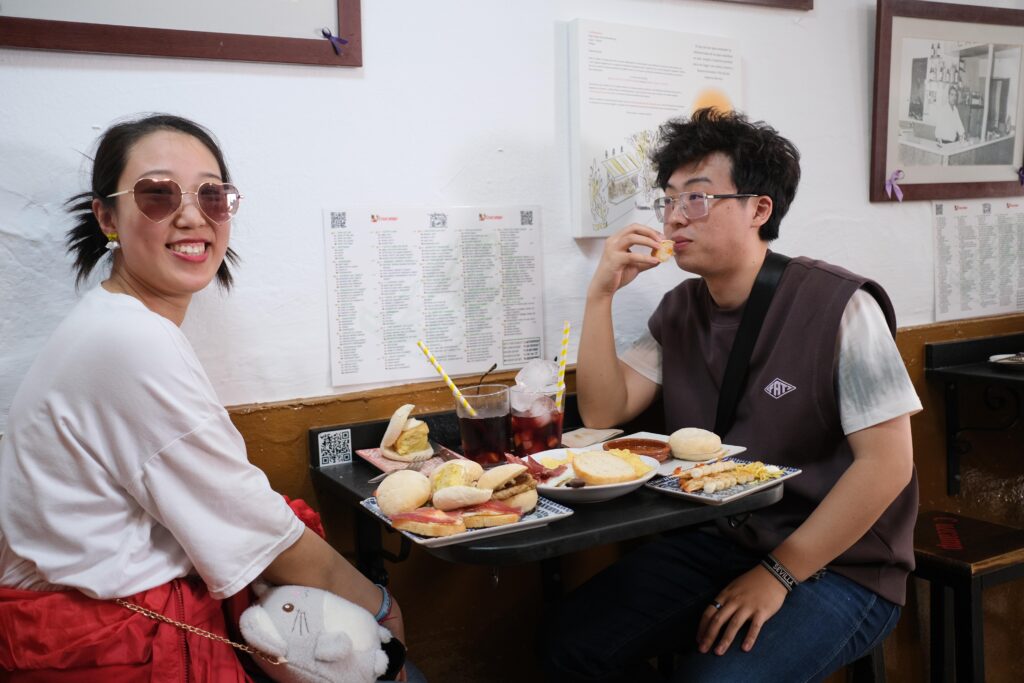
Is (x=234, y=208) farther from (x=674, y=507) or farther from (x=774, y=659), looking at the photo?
(x=774, y=659)

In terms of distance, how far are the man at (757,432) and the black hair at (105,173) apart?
40.7 inches

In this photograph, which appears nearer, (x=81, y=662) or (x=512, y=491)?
(x=81, y=662)

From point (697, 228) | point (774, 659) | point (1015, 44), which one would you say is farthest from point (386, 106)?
point (1015, 44)

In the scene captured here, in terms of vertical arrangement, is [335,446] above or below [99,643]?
above

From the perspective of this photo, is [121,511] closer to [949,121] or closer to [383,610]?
[383,610]

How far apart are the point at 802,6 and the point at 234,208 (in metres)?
1.91

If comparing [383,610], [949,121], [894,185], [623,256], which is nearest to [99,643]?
[383,610]

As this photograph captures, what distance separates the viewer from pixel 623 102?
2316mm

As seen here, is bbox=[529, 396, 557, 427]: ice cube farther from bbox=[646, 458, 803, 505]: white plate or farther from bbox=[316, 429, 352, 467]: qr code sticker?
bbox=[316, 429, 352, 467]: qr code sticker

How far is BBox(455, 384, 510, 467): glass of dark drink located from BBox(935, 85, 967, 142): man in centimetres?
199

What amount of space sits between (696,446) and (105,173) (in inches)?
48.4

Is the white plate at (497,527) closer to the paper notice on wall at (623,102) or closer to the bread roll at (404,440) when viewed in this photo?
the bread roll at (404,440)

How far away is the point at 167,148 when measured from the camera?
1515 mm

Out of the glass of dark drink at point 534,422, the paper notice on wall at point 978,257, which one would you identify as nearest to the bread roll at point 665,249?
the glass of dark drink at point 534,422
